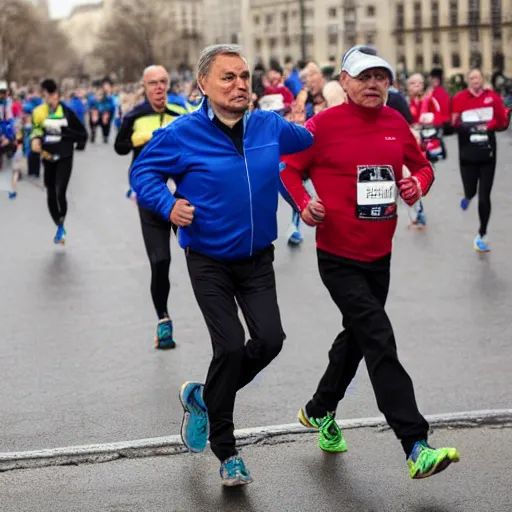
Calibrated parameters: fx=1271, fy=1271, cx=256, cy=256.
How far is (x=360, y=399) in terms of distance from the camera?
6.77 metres

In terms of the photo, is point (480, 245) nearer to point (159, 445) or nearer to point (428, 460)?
point (159, 445)

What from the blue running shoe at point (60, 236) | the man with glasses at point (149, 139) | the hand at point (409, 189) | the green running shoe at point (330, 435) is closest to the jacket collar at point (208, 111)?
the hand at point (409, 189)

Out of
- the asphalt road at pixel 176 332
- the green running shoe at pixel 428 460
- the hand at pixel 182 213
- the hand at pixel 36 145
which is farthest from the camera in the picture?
the hand at pixel 36 145

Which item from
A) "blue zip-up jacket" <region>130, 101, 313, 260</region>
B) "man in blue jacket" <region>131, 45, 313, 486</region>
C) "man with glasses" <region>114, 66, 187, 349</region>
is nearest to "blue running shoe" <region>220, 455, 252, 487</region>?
"man in blue jacket" <region>131, 45, 313, 486</region>

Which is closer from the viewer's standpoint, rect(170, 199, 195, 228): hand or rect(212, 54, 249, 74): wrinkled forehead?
rect(170, 199, 195, 228): hand

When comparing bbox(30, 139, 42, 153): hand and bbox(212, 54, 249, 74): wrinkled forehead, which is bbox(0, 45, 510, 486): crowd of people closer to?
bbox(212, 54, 249, 74): wrinkled forehead

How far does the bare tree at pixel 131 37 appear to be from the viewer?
144 metres

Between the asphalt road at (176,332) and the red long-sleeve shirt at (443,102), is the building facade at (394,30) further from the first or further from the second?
the asphalt road at (176,332)

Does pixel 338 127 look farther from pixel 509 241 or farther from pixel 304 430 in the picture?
pixel 509 241

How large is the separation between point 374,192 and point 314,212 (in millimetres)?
284

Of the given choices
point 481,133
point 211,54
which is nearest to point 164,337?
point 211,54

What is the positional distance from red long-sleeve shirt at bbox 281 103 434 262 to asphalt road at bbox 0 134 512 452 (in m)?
1.21

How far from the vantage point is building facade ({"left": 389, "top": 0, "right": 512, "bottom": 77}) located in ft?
449

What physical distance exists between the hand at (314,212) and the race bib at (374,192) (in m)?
0.17
